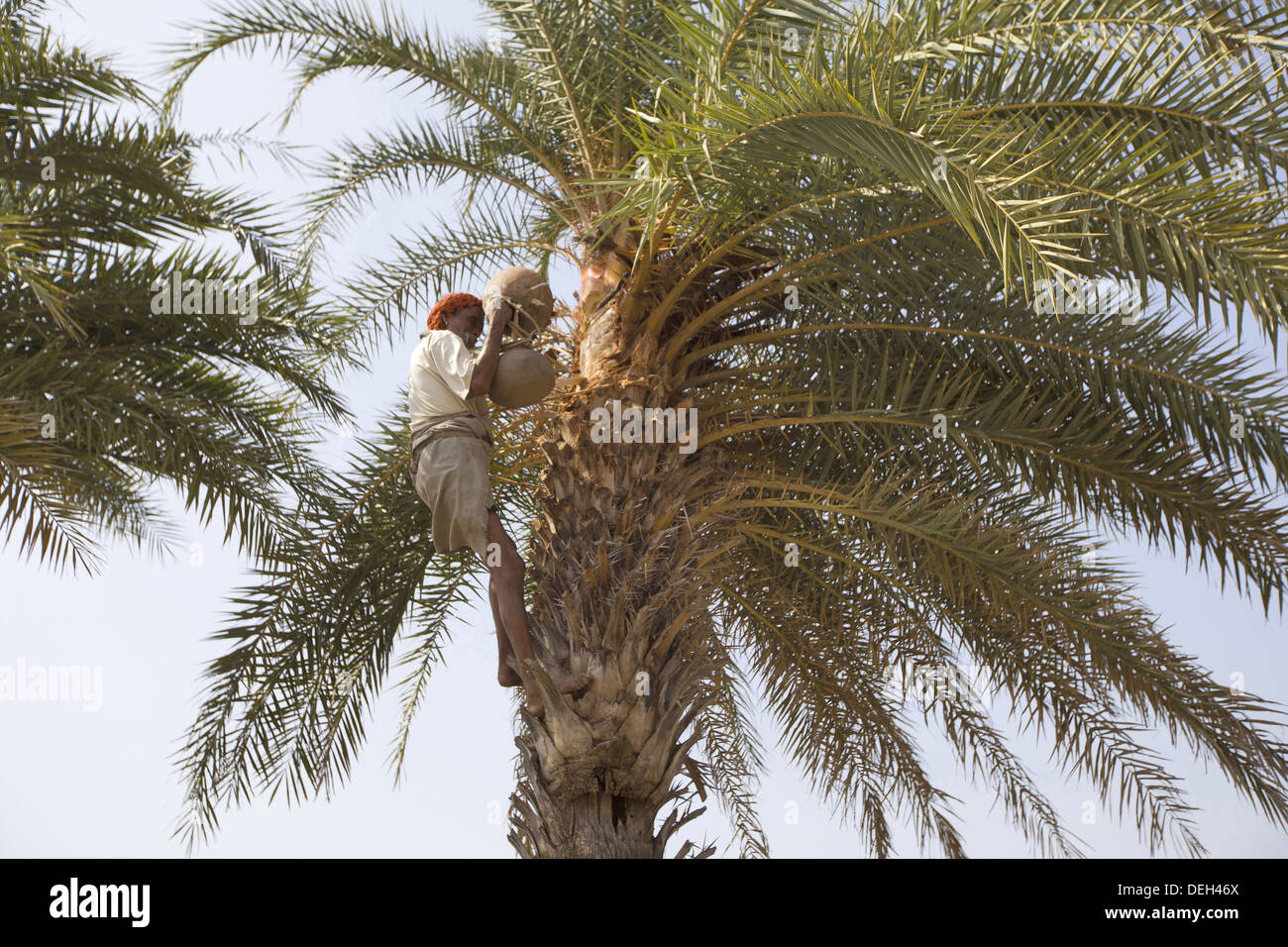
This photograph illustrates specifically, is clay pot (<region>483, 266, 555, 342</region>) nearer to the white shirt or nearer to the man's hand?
the man's hand

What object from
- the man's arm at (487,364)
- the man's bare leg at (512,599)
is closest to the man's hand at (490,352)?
the man's arm at (487,364)

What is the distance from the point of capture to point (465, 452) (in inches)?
211

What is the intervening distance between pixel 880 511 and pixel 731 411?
53.0 inches

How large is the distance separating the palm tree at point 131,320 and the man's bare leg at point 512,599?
2271mm

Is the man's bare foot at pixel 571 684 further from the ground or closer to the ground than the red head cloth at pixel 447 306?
closer to the ground

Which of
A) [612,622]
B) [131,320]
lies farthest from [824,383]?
[131,320]

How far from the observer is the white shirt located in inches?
210

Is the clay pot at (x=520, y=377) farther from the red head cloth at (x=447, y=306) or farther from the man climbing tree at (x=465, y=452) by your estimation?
the red head cloth at (x=447, y=306)

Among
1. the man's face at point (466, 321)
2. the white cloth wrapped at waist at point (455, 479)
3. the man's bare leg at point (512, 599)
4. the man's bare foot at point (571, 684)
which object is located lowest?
the man's bare foot at point (571, 684)

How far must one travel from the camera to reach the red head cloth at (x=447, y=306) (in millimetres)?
5594

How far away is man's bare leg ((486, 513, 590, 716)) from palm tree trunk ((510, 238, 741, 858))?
95mm

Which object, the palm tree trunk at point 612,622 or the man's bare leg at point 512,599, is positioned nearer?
the man's bare leg at point 512,599

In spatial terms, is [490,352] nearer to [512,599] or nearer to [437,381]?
[437,381]

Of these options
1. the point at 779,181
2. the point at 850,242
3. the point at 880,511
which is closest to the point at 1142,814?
the point at 880,511
